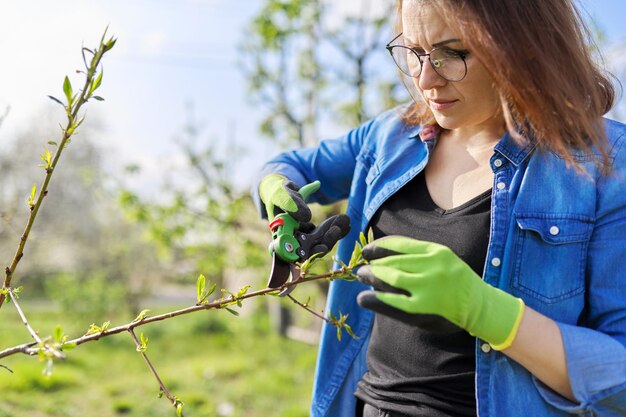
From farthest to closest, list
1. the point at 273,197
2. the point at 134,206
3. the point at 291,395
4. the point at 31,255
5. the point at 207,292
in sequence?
1. the point at 31,255
2. the point at 291,395
3. the point at 134,206
4. the point at 273,197
5. the point at 207,292

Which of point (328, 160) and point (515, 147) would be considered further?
point (328, 160)

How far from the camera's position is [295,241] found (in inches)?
57.7

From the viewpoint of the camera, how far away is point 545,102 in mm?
1272

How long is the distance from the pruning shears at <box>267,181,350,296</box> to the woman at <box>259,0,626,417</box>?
0.04 metres

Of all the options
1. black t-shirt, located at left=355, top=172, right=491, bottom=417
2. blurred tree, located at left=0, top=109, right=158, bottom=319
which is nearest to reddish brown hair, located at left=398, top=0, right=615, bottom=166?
black t-shirt, located at left=355, top=172, right=491, bottom=417

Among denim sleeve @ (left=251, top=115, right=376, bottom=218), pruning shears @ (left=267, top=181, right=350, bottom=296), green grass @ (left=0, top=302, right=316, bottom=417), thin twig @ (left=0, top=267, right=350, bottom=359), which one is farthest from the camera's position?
green grass @ (left=0, top=302, right=316, bottom=417)

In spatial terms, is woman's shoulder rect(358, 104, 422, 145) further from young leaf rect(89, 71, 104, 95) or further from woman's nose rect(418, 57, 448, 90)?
young leaf rect(89, 71, 104, 95)

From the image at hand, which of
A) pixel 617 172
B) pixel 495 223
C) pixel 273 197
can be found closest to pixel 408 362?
pixel 495 223

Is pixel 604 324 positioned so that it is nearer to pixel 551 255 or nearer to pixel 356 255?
pixel 551 255

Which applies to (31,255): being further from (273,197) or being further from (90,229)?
(273,197)

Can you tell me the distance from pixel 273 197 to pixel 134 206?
13.0 feet

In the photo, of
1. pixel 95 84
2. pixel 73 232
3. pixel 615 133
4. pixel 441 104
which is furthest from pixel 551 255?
pixel 73 232

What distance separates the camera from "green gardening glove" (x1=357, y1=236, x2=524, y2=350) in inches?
44.7

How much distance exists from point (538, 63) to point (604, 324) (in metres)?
0.53
